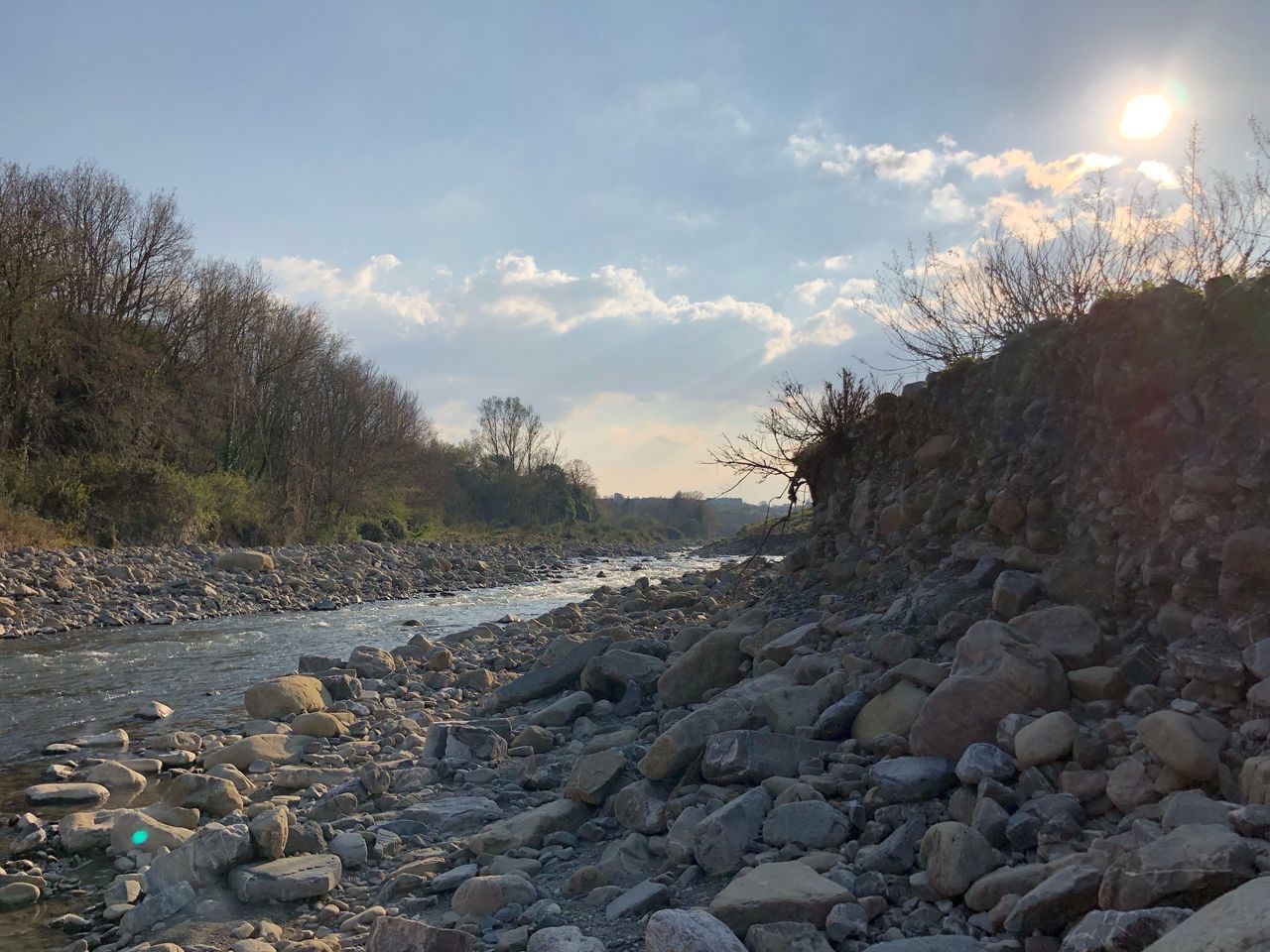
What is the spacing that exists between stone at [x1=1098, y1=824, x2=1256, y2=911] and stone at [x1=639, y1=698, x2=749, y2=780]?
2176 millimetres

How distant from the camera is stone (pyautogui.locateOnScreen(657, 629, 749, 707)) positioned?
5.91 meters

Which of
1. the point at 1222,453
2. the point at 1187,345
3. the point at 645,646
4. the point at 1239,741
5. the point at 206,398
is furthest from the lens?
the point at 206,398

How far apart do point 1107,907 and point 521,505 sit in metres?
52.5

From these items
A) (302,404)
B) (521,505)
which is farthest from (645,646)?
(521,505)

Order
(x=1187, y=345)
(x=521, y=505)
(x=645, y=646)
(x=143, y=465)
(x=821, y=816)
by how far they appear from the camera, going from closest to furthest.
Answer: (x=821, y=816) → (x=1187, y=345) → (x=645, y=646) → (x=143, y=465) → (x=521, y=505)

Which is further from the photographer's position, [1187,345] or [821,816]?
[1187,345]

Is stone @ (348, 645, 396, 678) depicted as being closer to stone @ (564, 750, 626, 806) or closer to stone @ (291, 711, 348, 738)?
stone @ (291, 711, 348, 738)

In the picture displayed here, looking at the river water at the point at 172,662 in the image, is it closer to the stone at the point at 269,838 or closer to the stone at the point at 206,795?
the stone at the point at 206,795

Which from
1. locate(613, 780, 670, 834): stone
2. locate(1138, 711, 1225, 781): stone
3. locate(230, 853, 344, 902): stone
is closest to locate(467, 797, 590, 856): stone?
locate(613, 780, 670, 834): stone

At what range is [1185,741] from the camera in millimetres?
2941

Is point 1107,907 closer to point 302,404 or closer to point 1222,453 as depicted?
point 1222,453

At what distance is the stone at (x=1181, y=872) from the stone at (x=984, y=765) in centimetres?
89

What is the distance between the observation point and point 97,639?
11430 mm

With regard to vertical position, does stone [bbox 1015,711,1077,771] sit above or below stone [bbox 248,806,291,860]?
above
